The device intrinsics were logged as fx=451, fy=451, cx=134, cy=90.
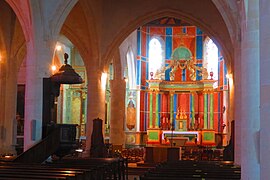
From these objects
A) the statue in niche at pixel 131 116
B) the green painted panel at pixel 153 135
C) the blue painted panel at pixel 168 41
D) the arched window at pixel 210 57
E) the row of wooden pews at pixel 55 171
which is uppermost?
the blue painted panel at pixel 168 41

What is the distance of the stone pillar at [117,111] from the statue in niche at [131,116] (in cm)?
394

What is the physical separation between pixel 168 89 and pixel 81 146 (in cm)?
873

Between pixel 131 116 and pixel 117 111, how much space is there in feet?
13.6

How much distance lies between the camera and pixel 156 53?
1235 inches

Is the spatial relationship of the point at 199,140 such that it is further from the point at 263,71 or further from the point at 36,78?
the point at 263,71

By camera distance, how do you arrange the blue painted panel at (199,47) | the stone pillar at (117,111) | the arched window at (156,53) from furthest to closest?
the arched window at (156,53), the blue painted panel at (199,47), the stone pillar at (117,111)

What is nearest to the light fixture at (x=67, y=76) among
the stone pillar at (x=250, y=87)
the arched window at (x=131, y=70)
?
the stone pillar at (x=250, y=87)

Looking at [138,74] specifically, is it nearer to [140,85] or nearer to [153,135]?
[140,85]

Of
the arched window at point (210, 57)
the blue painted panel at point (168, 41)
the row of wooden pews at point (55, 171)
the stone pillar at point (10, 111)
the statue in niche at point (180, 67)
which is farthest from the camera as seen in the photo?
the blue painted panel at point (168, 41)

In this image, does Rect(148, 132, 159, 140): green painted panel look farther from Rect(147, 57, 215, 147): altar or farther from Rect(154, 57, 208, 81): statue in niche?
Rect(154, 57, 208, 81): statue in niche

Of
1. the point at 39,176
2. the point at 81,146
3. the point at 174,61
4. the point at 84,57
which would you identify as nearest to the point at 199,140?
the point at 174,61

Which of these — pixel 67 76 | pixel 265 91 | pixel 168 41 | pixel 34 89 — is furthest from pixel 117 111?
pixel 265 91

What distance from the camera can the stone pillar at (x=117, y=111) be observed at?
24797 millimetres

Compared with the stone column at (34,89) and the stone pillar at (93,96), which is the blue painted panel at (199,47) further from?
the stone column at (34,89)
